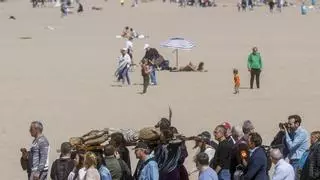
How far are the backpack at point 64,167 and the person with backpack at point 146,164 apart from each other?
1.13m

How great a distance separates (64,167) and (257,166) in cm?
227

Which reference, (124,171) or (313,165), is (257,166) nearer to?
(313,165)

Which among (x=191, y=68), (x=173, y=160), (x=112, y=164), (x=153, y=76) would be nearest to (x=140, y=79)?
(x=153, y=76)

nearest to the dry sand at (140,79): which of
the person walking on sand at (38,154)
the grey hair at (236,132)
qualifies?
the person walking on sand at (38,154)

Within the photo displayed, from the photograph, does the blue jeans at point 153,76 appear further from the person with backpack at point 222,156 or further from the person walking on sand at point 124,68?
the person with backpack at point 222,156

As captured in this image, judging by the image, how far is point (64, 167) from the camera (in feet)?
34.8

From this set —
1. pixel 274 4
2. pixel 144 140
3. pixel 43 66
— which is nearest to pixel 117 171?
pixel 144 140

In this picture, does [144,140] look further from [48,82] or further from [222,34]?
[222,34]

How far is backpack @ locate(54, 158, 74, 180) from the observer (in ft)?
34.7

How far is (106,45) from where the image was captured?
37.1m

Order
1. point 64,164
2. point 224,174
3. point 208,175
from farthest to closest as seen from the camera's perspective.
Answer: point 64,164
point 224,174
point 208,175

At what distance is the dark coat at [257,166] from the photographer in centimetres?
984

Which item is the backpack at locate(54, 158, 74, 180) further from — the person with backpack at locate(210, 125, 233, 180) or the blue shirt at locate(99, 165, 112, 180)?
the person with backpack at locate(210, 125, 233, 180)

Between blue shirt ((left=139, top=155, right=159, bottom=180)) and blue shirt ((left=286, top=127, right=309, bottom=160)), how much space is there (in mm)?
2381
